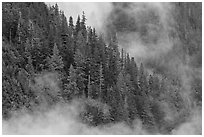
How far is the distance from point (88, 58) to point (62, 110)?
1282cm

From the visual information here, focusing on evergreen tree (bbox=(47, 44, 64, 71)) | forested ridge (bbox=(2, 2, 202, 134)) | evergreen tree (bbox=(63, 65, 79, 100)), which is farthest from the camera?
evergreen tree (bbox=(47, 44, 64, 71))

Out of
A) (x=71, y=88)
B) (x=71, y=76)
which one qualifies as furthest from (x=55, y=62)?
(x=71, y=88)

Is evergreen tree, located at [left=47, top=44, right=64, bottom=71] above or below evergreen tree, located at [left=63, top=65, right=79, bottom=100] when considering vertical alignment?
above

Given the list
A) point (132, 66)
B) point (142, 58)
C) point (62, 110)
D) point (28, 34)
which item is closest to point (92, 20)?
point (142, 58)

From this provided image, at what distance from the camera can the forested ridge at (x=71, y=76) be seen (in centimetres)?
5828

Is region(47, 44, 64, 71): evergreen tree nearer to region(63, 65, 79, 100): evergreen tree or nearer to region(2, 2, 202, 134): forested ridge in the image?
region(2, 2, 202, 134): forested ridge

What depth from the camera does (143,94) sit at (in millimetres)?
70625

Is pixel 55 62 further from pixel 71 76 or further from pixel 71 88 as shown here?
pixel 71 88

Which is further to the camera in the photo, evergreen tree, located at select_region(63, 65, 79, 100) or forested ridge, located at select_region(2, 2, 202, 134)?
evergreen tree, located at select_region(63, 65, 79, 100)

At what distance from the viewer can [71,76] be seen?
208 feet

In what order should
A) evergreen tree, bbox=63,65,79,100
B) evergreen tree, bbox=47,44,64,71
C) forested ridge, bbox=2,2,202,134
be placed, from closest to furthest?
forested ridge, bbox=2,2,202,134 < evergreen tree, bbox=63,65,79,100 < evergreen tree, bbox=47,44,64,71

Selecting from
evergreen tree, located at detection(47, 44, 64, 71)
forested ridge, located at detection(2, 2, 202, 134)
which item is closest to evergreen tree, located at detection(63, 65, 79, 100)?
forested ridge, located at detection(2, 2, 202, 134)

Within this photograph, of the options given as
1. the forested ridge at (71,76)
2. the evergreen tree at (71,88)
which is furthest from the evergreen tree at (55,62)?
the evergreen tree at (71,88)

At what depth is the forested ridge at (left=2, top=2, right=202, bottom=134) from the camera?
58281 millimetres
